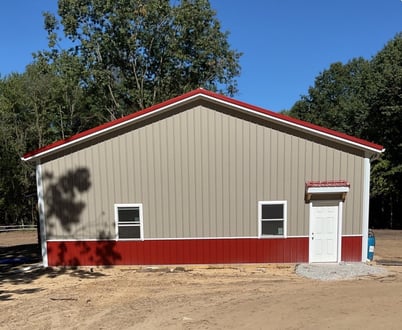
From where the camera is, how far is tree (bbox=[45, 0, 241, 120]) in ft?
93.2

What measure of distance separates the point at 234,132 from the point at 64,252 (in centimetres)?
690

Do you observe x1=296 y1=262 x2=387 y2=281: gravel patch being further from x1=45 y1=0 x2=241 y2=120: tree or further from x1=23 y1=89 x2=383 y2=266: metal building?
x1=45 y1=0 x2=241 y2=120: tree

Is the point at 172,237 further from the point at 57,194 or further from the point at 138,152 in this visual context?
the point at 57,194

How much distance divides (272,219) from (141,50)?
2205cm

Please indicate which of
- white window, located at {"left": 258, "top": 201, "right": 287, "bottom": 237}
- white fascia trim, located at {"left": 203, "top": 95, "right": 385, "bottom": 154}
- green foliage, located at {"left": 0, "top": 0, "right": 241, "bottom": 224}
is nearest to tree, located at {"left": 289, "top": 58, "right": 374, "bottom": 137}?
green foliage, located at {"left": 0, "top": 0, "right": 241, "bottom": 224}

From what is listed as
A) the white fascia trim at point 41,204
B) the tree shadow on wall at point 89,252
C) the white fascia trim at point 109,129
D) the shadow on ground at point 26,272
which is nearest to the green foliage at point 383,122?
the white fascia trim at point 109,129

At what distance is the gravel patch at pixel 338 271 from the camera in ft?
34.8

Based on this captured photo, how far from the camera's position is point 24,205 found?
33.3m

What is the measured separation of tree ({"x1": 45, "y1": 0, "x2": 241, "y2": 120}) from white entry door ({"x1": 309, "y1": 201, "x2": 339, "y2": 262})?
19582mm

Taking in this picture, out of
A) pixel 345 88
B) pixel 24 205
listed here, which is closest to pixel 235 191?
pixel 24 205

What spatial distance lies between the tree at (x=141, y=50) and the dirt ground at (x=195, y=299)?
64.0ft

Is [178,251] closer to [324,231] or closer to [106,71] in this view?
[324,231]

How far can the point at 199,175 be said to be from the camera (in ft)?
39.8

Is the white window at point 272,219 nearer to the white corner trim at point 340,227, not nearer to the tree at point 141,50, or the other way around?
the white corner trim at point 340,227
